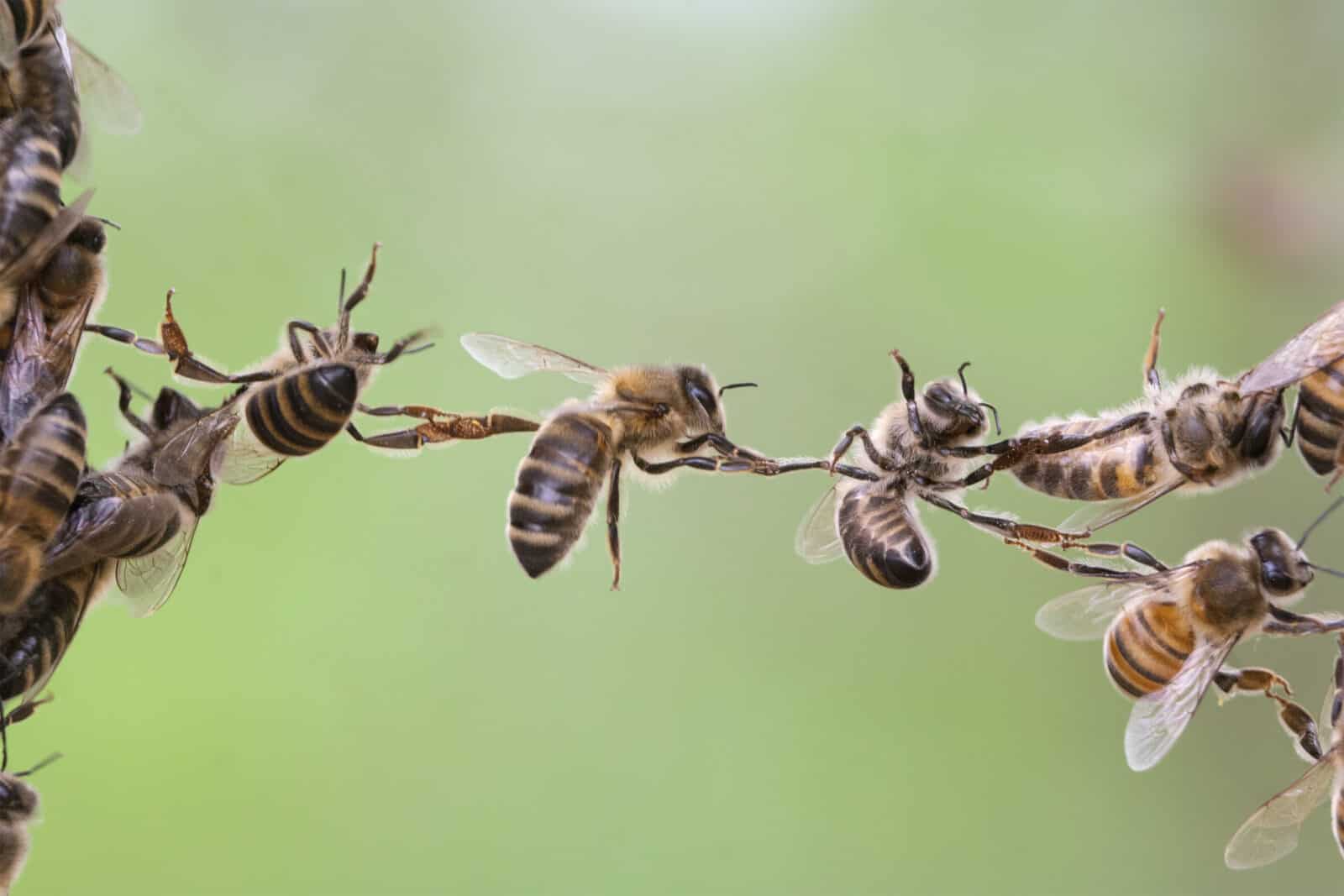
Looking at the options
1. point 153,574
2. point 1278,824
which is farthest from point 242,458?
point 1278,824

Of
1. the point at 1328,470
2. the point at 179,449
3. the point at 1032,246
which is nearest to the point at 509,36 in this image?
the point at 1032,246

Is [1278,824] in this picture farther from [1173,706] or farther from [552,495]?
[552,495]

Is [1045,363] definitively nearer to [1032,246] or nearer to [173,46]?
[1032,246]

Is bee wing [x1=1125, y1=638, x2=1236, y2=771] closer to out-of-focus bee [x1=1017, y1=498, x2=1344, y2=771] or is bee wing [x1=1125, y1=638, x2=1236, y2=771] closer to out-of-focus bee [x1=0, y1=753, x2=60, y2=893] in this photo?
out-of-focus bee [x1=1017, y1=498, x2=1344, y2=771]

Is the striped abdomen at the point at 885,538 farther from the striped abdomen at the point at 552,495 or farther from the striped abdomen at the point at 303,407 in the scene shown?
the striped abdomen at the point at 303,407

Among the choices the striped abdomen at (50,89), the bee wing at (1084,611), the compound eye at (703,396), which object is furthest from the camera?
the compound eye at (703,396)

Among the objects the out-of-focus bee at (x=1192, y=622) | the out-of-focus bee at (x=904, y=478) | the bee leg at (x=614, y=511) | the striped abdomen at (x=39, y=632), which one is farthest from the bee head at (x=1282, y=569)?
the striped abdomen at (x=39, y=632)
